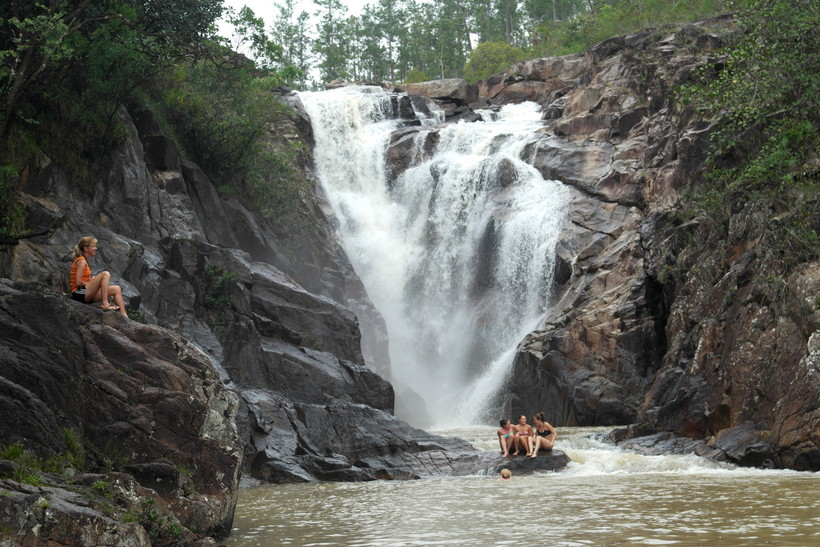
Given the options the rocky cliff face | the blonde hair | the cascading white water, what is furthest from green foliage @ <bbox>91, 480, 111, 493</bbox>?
the cascading white water

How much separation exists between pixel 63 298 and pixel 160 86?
1910 cm

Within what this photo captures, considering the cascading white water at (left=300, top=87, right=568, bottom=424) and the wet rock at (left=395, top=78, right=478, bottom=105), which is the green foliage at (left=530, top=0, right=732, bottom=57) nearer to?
the wet rock at (left=395, top=78, right=478, bottom=105)

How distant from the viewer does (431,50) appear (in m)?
74.2

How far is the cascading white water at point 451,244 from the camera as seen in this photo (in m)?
30.6

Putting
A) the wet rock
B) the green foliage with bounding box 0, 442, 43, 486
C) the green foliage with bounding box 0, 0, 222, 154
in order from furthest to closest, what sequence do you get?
the wet rock → the green foliage with bounding box 0, 0, 222, 154 → the green foliage with bounding box 0, 442, 43, 486

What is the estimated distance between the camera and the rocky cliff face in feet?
55.4

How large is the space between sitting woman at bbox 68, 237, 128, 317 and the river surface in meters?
3.34

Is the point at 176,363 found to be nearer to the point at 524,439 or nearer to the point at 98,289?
the point at 98,289

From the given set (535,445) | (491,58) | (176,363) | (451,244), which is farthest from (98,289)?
(491,58)

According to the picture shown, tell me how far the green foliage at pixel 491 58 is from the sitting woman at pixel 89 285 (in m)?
52.3

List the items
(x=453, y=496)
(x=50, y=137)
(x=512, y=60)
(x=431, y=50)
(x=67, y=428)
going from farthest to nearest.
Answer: (x=431, y=50), (x=512, y=60), (x=50, y=137), (x=453, y=496), (x=67, y=428)

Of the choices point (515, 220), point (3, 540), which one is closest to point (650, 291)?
point (515, 220)

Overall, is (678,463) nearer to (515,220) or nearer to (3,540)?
(3,540)

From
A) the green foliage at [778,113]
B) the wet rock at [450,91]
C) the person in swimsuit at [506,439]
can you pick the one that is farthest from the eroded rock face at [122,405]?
the wet rock at [450,91]
